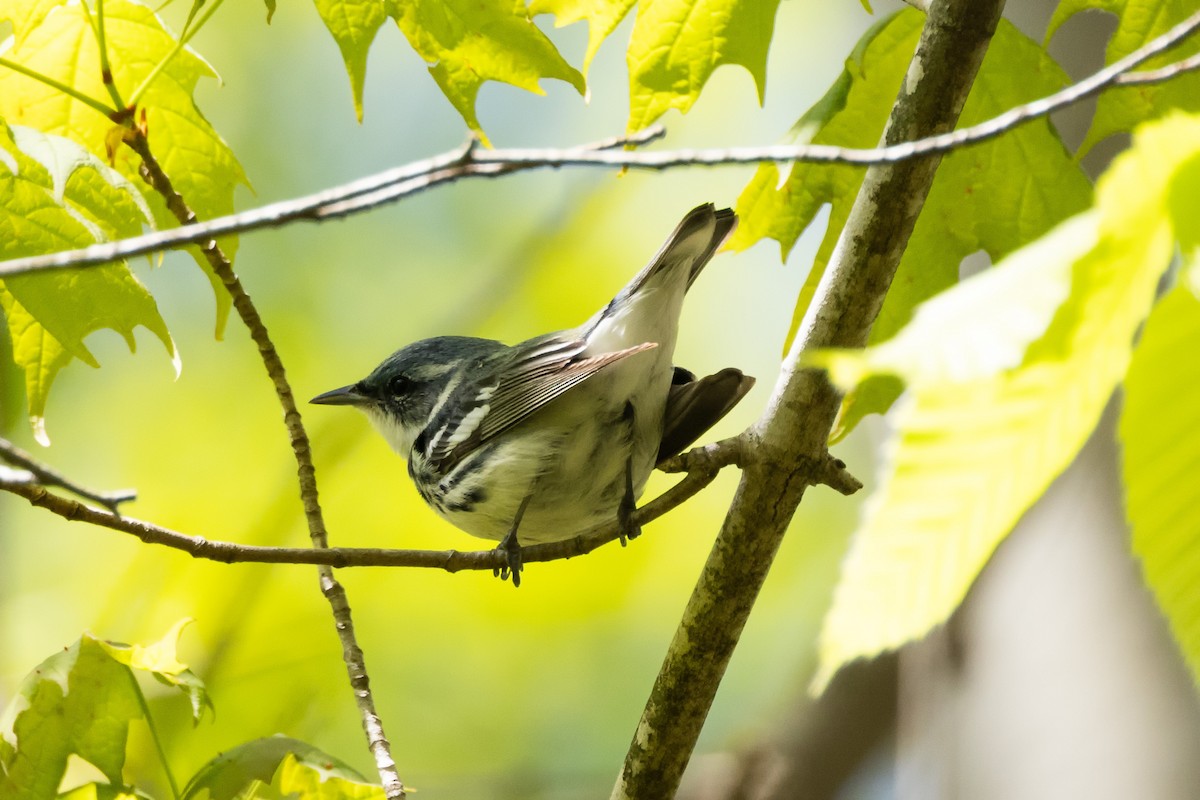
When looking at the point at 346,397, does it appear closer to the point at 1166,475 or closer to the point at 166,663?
the point at 166,663

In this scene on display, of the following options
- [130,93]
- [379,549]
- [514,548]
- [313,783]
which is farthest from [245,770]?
[130,93]

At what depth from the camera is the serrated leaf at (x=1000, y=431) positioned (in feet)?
1.31

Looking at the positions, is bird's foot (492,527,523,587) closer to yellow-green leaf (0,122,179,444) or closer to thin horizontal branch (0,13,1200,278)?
yellow-green leaf (0,122,179,444)

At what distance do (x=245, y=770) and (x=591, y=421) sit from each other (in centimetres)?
86

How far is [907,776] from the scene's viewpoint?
9.12 feet

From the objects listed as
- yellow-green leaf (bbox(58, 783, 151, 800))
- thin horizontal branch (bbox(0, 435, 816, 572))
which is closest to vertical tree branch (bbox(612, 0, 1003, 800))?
thin horizontal branch (bbox(0, 435, 816, 572))

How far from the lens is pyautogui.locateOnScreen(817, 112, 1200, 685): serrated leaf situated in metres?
0.40

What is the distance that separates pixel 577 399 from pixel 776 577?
7.13 feet

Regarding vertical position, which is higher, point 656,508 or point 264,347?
point 264,347

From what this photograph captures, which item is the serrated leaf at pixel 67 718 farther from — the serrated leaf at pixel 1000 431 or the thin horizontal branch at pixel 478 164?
the serrated leaf at pixel 1000 431

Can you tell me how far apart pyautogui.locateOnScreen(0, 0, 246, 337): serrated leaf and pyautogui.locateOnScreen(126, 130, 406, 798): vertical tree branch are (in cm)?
8

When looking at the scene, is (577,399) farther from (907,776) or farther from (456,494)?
(907,776)

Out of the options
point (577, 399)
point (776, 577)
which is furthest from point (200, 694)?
point (776, 577)

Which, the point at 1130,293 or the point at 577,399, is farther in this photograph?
the point at 577,399
